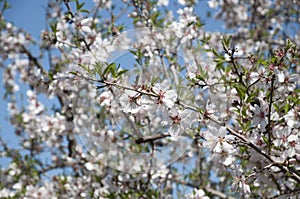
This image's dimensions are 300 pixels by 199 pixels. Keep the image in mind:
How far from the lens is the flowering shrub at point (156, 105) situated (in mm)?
1778

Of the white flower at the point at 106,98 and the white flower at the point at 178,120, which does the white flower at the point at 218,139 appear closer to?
the white flower at the point at 178,120

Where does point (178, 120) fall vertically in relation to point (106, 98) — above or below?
below

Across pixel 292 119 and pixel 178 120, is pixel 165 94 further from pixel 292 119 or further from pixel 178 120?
pixel 292 119

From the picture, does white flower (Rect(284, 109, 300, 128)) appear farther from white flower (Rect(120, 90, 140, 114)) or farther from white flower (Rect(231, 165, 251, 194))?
white flower (Rect(120, 90, 140, 114))

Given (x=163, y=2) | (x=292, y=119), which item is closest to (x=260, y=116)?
(x=292, y=119)

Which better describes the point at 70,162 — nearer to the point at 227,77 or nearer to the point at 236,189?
the point at 227,77

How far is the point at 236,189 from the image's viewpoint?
1.84 m

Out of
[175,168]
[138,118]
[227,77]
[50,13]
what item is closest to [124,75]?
[138,118]

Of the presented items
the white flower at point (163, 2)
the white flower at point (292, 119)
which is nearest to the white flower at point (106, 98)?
the white flower at point (292, 119)

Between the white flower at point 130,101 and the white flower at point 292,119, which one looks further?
the white flower at point 292,119

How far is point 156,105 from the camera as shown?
5.50 ft

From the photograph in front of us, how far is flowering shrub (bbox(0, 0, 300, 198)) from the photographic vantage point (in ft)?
5.83

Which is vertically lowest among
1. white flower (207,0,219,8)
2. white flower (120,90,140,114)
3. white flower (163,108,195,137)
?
white flower (163,108,195,137)

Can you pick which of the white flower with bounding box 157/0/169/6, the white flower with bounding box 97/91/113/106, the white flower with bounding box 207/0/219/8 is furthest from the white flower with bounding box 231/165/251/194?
the white flower with bounding box 207/0/219/8
